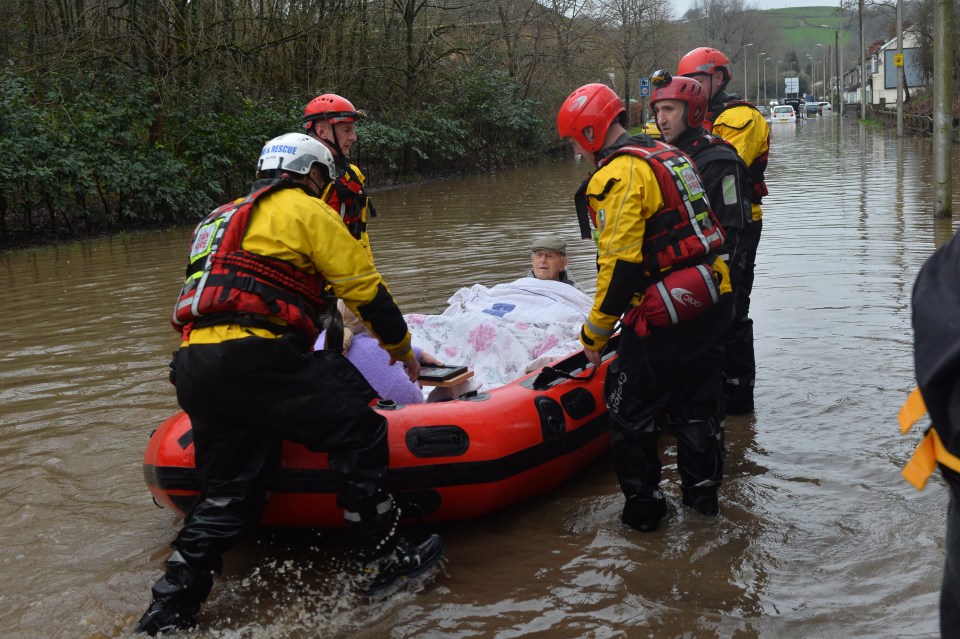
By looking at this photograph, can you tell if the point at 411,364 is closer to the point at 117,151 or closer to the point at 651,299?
the point at 651,299

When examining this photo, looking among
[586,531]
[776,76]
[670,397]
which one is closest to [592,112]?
[670,397]

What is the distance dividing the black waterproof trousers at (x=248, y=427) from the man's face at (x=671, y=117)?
85.6 inches

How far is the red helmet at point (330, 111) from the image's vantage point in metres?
6.04

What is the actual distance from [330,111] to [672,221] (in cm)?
281

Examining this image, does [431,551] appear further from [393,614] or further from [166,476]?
[166,476]

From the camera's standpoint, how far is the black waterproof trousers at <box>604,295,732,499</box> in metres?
4.18

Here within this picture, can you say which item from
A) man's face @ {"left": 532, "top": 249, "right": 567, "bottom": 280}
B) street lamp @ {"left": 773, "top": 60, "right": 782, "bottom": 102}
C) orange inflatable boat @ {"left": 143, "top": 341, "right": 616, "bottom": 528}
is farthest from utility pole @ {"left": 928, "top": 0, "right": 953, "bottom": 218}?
street lamp @ {"left": 773, "top": 60, "right": 782, "bottom": 102}

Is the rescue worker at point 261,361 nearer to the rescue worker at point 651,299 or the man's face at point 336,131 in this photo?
the rescue worker at point 651,299

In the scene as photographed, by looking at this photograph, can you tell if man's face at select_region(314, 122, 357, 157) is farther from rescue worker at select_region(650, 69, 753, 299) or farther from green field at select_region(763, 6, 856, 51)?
green field at select_region(763, 6, 856, 51)

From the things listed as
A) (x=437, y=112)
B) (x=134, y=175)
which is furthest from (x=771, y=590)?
(x=437, y=112)

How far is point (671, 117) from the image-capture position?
4.82 meters

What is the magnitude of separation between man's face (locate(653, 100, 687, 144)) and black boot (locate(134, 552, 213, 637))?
10.1 feet

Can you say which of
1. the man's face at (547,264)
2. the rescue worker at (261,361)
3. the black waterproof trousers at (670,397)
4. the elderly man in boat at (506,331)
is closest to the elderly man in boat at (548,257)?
the man's face at (547,264)

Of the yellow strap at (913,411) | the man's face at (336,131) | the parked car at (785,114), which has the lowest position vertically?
the yellow strap at (913,411)
